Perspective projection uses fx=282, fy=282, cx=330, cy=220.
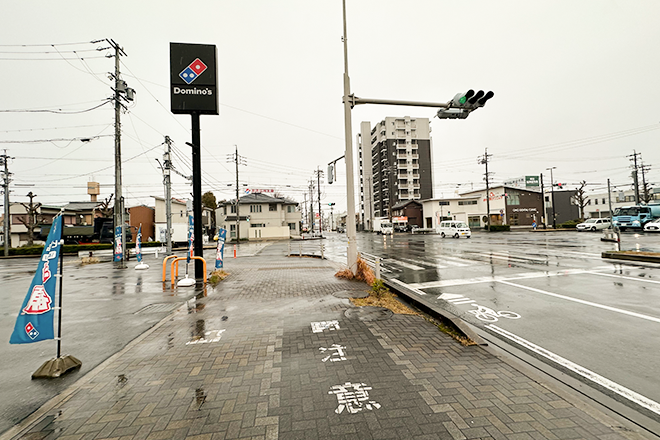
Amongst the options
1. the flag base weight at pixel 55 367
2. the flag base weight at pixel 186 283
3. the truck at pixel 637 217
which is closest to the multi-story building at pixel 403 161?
the truck at pixel 637 217

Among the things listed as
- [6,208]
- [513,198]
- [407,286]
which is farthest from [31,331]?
[513,198]

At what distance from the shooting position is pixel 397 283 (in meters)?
9.29

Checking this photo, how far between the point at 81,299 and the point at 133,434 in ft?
25.7

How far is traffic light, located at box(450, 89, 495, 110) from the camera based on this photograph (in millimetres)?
8859

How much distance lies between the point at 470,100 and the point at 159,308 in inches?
424

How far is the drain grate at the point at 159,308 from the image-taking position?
6720mm

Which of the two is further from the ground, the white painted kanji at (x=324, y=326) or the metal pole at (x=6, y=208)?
the metal pole at (x=6, y=208)

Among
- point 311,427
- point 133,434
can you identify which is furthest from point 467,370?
point 133,434

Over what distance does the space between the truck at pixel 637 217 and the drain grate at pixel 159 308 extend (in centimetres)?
4565

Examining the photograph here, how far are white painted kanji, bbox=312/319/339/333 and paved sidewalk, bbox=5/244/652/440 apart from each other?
0.05 meters

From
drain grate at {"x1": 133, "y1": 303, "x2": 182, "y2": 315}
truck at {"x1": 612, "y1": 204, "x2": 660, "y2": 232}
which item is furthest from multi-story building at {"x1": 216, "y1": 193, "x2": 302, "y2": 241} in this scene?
truck at {"x1": 612, "y1": 204, "x2": 660, "y2": 232}

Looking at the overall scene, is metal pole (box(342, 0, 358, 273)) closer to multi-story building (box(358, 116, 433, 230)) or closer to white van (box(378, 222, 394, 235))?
white van (box(378, 222, 394, 235))

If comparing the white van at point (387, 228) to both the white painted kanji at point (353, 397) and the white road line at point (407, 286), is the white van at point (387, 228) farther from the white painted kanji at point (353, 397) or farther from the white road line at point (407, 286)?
the white painted kanji at point (353, 397)

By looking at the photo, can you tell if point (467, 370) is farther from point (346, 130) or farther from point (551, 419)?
point (346, 130)
